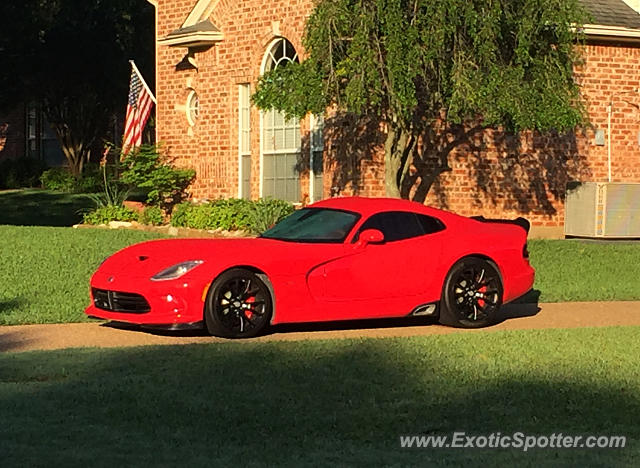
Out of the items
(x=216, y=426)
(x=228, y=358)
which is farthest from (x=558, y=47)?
(x=216, y=426)

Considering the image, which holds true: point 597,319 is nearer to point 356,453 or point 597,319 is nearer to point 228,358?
point 228,358

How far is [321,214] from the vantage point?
14.3 m

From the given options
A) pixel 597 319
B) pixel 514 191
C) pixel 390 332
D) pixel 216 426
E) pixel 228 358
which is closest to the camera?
pixel 216 426

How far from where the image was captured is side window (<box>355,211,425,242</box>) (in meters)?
13.9

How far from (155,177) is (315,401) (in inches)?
803

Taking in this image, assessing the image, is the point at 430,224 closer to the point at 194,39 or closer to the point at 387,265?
the point at 387,265

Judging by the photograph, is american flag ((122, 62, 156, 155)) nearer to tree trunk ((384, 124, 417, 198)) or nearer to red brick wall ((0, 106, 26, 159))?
tree trunk ((384, 124, 417, 198))

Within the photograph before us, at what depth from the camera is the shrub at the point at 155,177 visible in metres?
29.3

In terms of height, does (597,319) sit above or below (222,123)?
below

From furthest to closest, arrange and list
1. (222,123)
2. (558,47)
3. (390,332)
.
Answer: (222,123)
(558,47)
(390,332)

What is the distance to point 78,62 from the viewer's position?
146ft

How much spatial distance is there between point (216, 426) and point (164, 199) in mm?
21740

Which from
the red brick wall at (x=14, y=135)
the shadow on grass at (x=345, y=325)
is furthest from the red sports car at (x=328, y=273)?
the red brick wall at (x=14, y=135)

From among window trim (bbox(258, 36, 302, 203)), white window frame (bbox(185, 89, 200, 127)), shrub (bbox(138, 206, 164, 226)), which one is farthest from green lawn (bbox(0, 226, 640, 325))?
white window frame (bbox(185, 89, 200, 127))
